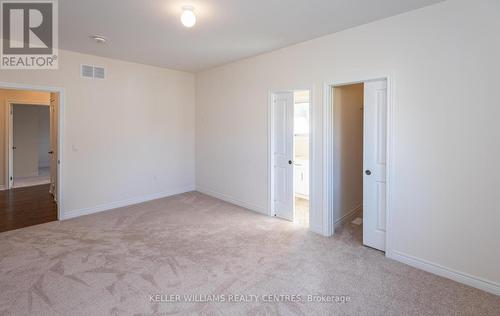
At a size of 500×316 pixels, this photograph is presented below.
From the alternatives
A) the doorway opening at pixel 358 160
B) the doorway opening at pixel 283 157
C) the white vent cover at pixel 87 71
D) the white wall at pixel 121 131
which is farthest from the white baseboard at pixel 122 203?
the doorway opening at pixel 358 160

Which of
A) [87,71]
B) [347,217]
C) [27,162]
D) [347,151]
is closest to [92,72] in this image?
[87,71]

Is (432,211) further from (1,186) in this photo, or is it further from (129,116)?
(1,186)

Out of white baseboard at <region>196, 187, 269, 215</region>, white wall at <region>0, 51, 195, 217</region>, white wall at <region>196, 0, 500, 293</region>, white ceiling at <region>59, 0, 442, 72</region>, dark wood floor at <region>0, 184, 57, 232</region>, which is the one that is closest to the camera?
white wall at <region>196, 0, 500, 293</region>

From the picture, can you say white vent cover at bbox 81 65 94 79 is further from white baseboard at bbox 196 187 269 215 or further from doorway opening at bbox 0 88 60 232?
white baseboard at bbox 196 187 269 215

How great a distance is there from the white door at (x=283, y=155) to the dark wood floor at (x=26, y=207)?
374 centimetres

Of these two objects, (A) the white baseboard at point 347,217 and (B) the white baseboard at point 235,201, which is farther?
(B) the white baseboard at point 235,201

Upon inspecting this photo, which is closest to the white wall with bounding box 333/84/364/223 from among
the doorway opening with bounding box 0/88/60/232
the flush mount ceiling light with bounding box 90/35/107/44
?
the flush mount ceiling light with bounding box 90/35/107/44

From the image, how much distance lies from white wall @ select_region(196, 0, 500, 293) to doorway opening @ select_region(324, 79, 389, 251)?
168mm

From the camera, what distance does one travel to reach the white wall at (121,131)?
4395mm

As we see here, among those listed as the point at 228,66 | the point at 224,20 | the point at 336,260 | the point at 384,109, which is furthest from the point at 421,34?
the point at 228,66

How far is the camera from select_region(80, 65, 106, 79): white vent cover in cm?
448

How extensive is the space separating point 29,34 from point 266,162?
12.4 feet

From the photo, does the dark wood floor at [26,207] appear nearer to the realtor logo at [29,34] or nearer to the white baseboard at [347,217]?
the realtor logo at [29,34]

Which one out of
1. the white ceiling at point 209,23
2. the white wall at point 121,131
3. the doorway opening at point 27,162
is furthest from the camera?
the doorway opening at point 27,162
